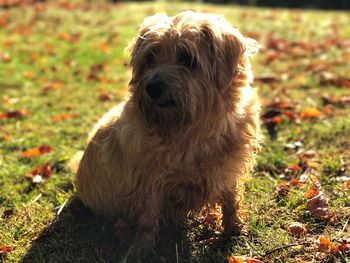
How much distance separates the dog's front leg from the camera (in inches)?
151

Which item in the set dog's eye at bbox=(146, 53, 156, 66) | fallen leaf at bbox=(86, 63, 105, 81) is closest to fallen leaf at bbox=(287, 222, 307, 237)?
dog's eye at bbox=(146, 53, 156, 66)

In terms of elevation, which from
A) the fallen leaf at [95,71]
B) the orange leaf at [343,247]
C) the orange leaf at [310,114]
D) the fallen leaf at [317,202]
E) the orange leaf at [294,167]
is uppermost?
the orange leaf at [343,247]

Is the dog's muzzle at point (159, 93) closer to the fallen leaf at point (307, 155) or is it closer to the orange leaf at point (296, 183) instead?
the orange leaf at point (296, 183)

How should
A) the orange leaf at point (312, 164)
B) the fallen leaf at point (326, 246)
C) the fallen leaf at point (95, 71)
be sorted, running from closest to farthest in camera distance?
1. the fallen leaf at point (326, 246)
2. the orange leaf at point (312, 164)
3. the fallen leaf at point (95, 71)

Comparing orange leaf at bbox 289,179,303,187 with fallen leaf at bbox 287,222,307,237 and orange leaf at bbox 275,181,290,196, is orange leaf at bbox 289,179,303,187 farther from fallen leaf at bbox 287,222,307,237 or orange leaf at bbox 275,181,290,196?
fallen leaf at bbox 287,222,307,237

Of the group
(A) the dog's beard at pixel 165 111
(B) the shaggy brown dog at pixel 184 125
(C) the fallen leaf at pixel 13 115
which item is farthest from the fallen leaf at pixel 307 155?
(C) the fallen leaf at pixel 13 115

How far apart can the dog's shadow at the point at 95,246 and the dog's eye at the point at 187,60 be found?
133 centimetres

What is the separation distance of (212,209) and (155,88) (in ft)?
4.11

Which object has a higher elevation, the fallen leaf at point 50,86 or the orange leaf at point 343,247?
the orange leaf at point 343,247

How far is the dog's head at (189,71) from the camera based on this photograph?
3.41 meters

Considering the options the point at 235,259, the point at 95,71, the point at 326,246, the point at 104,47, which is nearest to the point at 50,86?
the point at 95,71

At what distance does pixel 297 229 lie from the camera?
3.67 metres

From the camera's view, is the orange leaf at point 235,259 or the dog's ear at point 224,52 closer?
the orange leaf at point 235,259

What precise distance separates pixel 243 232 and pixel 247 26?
7.69 meters
